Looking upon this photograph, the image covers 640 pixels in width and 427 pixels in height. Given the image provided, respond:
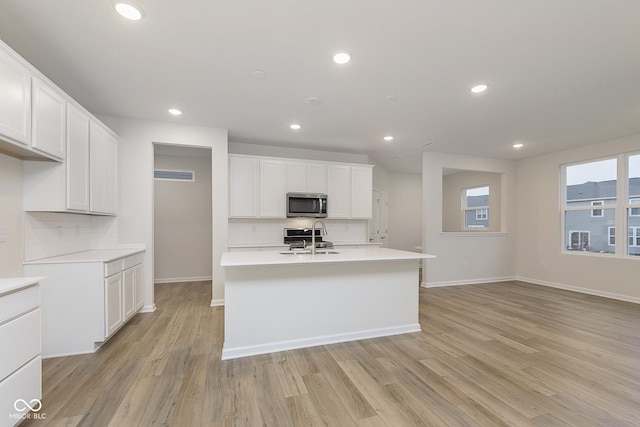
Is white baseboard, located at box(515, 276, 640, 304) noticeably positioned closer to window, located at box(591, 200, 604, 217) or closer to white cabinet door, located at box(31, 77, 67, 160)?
window, located at box(591, 200, 604, 217)

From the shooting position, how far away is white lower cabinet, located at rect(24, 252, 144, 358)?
2557mm

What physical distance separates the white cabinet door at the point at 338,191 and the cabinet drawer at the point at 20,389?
4.07m

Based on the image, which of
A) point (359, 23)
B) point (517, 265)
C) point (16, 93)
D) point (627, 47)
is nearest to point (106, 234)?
point (16, 93)

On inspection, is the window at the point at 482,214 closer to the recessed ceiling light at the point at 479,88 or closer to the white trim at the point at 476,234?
the white trim at the point at 476,234

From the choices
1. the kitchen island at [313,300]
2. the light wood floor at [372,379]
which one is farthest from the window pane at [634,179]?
the kitchen island at [313,300]

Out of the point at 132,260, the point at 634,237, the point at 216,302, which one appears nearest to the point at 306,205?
the point at 216,302

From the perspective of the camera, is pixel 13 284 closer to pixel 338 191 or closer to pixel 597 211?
pixel 338 191

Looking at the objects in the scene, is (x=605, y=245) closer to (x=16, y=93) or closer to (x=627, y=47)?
(x=627, y=47)

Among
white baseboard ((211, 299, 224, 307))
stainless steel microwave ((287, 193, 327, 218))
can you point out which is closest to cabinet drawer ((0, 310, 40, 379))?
white baseboard ((211, 299, 224, 307))

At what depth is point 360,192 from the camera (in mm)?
5422

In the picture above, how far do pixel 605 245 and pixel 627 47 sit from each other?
4161mm

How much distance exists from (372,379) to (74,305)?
111 inches

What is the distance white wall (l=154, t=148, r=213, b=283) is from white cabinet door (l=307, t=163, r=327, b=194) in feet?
7.22

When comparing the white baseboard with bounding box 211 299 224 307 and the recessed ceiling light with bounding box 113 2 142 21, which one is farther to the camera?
the white baseboard with bounding box 211 299 224 307
